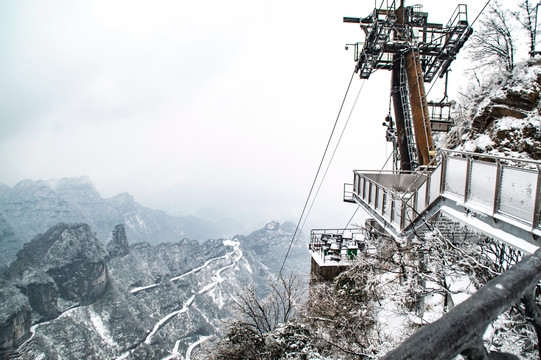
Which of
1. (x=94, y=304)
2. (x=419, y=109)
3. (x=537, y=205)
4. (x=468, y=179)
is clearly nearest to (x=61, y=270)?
(x=94, y=304)

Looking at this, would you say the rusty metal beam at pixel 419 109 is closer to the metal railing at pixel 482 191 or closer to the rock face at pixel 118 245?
the metal railing at pixel 482 191

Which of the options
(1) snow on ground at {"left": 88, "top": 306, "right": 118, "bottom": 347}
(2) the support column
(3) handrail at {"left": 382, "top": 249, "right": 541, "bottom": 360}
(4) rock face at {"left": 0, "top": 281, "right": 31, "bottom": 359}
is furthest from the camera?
(1) snow on ground at {"left": 88, "top": 306, "right": 118, "bottom": 347}

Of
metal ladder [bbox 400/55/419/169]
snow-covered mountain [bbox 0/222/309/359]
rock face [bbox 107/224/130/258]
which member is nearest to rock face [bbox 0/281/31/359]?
snow-covered mountain [bbox 0/222/309/359]

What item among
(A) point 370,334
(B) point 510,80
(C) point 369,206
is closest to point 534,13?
(B) point 510,80

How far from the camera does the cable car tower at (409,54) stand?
1545cm

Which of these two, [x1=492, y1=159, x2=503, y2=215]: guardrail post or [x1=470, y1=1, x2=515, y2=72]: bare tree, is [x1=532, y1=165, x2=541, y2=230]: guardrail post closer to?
[x1=492, y1=159, x2=503, y2=215]: guardrail post

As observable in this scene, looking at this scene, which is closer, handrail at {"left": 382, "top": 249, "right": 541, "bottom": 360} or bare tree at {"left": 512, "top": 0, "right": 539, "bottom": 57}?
handrail at {"left": 382, "top": 249, "right": 541, "bottom": 360}

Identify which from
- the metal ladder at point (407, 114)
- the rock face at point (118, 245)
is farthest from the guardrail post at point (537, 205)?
the rock face at point (118, 245)

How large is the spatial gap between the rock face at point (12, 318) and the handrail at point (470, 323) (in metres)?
136

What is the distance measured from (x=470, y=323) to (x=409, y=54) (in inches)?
714

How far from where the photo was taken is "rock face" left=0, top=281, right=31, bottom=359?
3826 inches

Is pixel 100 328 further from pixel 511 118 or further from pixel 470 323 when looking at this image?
pixel 470 323

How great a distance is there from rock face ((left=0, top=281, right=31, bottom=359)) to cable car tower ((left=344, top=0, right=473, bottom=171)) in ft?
434

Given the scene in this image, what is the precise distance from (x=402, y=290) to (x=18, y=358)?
12900 cm
